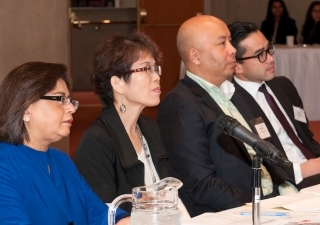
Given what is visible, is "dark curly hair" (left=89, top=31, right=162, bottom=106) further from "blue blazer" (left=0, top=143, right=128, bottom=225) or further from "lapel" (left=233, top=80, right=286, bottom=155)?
"lapel" (left=233, top=80, right=286, bottom=155)

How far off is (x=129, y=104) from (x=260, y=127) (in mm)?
983

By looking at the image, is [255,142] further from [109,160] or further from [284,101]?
[284,101]

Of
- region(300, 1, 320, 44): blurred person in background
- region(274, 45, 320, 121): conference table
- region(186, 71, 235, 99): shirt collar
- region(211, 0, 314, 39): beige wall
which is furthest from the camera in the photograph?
region(211, 0, 314, 39): beige wall

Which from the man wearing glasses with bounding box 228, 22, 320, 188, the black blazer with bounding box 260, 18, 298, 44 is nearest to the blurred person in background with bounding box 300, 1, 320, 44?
the black blazer with bounding box 260, 18, 298, 44

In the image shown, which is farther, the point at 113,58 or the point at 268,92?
the point at 268,92

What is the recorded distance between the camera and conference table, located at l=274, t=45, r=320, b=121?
794cm

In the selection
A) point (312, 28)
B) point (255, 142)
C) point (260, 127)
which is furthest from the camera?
point (312, 28)

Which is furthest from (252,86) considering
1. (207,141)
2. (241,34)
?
(207,141)

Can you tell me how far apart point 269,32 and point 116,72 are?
8006mm

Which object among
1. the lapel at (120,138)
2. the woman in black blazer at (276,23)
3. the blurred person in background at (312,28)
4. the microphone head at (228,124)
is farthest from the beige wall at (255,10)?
the microphone head at (228,124)

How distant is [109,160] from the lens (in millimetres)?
2457

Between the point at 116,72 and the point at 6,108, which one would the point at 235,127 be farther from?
the point at 116,72

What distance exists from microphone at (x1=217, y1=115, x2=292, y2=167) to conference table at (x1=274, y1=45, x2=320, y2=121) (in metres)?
6.35

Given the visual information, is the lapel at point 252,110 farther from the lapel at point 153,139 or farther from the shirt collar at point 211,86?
the lapel at point 153,139
